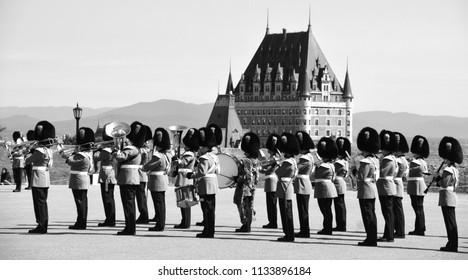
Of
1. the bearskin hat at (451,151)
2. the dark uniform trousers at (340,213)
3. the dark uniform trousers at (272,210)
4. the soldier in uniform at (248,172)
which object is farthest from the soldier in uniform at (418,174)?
the bearskin hat at (451,151)

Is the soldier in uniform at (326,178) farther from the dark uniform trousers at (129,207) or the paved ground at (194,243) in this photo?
the dark uniform trousers at (129,207)

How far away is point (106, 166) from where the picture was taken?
58.7 feet

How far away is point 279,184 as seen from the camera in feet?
48.8

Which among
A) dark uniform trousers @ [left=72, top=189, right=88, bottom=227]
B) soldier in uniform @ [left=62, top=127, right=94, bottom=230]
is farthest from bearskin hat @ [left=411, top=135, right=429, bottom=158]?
dark uniform trousers @ [left=72, top=189, right=88, bottom=227]

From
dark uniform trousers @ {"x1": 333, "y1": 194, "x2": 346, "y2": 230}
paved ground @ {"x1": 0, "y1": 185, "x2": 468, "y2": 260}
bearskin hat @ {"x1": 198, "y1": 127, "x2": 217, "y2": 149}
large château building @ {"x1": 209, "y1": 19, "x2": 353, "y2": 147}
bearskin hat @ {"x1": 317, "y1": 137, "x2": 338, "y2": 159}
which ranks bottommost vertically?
paved ground @ {"x1": 0, "y1": 185, "x2": 468, "y2": 260}

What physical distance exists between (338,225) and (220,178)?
7.41 ft

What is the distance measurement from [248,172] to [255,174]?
0.22m

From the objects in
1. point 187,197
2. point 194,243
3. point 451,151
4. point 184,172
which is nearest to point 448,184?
point 451,151

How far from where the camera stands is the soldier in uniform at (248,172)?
1670 centimetres

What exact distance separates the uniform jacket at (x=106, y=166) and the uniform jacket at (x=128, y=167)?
7.37 ft

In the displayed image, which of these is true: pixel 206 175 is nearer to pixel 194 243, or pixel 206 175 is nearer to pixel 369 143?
pixel 194 243

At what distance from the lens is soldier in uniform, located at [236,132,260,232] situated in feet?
54.8

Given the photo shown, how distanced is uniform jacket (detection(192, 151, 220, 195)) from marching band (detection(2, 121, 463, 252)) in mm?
15

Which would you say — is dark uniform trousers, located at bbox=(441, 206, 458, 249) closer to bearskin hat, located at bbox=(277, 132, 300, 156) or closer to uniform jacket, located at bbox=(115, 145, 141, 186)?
bearskin hat, located at bbox=(277, 132, 300, 156)
